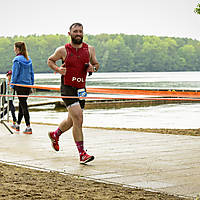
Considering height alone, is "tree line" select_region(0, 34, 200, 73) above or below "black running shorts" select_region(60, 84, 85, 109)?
below

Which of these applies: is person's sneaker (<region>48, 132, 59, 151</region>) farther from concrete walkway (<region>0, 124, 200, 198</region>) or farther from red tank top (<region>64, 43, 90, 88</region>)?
red tank top (<region>64, 43, 90, 88</region>)

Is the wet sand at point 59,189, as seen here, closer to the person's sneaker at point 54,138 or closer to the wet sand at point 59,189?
the wet sand at point 59,189

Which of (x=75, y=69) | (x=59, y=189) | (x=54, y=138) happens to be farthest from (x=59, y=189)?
(x=54, y=138)

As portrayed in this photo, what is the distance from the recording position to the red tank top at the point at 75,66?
6898mm

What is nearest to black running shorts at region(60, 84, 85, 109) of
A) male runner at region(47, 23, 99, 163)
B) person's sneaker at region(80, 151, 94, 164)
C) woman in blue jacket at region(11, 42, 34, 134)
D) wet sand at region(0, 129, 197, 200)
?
male runner at region(47, 23, 99, 163)

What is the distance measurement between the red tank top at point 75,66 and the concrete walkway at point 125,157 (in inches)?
43.3

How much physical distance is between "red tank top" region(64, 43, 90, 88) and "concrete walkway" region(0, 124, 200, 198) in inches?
43.3

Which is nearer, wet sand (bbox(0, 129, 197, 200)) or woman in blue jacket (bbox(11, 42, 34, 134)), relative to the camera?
wet sand (bbox(0, 129, 197, 200))

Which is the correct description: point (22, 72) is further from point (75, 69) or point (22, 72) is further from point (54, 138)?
point (75, 69)

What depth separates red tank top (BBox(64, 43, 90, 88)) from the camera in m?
6.90

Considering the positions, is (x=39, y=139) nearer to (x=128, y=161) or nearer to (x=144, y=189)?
(x=128, y=161)

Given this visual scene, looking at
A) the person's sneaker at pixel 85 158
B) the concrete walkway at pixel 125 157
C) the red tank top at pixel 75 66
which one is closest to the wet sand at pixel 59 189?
the concrete walkway at pixel 125 157

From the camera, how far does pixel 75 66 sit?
690 cm

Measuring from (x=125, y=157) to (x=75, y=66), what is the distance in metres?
1.53
